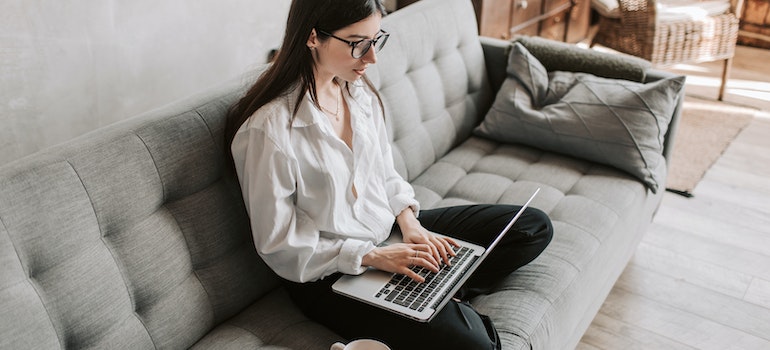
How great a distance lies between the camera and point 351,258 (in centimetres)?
147

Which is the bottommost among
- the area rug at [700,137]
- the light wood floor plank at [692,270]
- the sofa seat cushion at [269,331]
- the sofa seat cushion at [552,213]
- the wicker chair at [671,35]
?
the area rug at [700,137]

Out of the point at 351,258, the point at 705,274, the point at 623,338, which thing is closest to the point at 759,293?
the point at 705,274

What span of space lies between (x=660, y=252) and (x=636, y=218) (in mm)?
411

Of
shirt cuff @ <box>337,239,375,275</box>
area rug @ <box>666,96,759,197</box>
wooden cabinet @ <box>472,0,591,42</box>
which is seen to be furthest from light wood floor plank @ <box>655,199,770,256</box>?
shirt cuff @ <box>337,239,375,275</box>

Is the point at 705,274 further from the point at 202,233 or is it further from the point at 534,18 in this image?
the point at 534,18

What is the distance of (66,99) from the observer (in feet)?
5.72

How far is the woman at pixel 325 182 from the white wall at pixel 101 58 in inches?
19.3

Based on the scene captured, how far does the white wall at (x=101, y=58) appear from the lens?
162 centimetres

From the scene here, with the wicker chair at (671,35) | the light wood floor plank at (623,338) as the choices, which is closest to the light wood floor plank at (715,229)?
the light wood floor plank at (623,338)

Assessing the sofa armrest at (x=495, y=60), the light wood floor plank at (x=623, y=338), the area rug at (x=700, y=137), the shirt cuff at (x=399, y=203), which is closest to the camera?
the shirt cuff at (x=399, y=203)

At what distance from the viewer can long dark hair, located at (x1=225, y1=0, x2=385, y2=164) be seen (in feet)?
4.62

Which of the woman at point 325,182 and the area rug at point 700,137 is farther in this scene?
the area rug at point 700,137

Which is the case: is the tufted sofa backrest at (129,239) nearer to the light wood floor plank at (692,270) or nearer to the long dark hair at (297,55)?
the long dark hair at (297,55)

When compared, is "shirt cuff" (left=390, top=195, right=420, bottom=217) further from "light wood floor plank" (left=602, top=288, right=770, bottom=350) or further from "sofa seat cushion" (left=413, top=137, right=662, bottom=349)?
"light wood floor plank" (left=602, top=288, right=770, bottom=350)
